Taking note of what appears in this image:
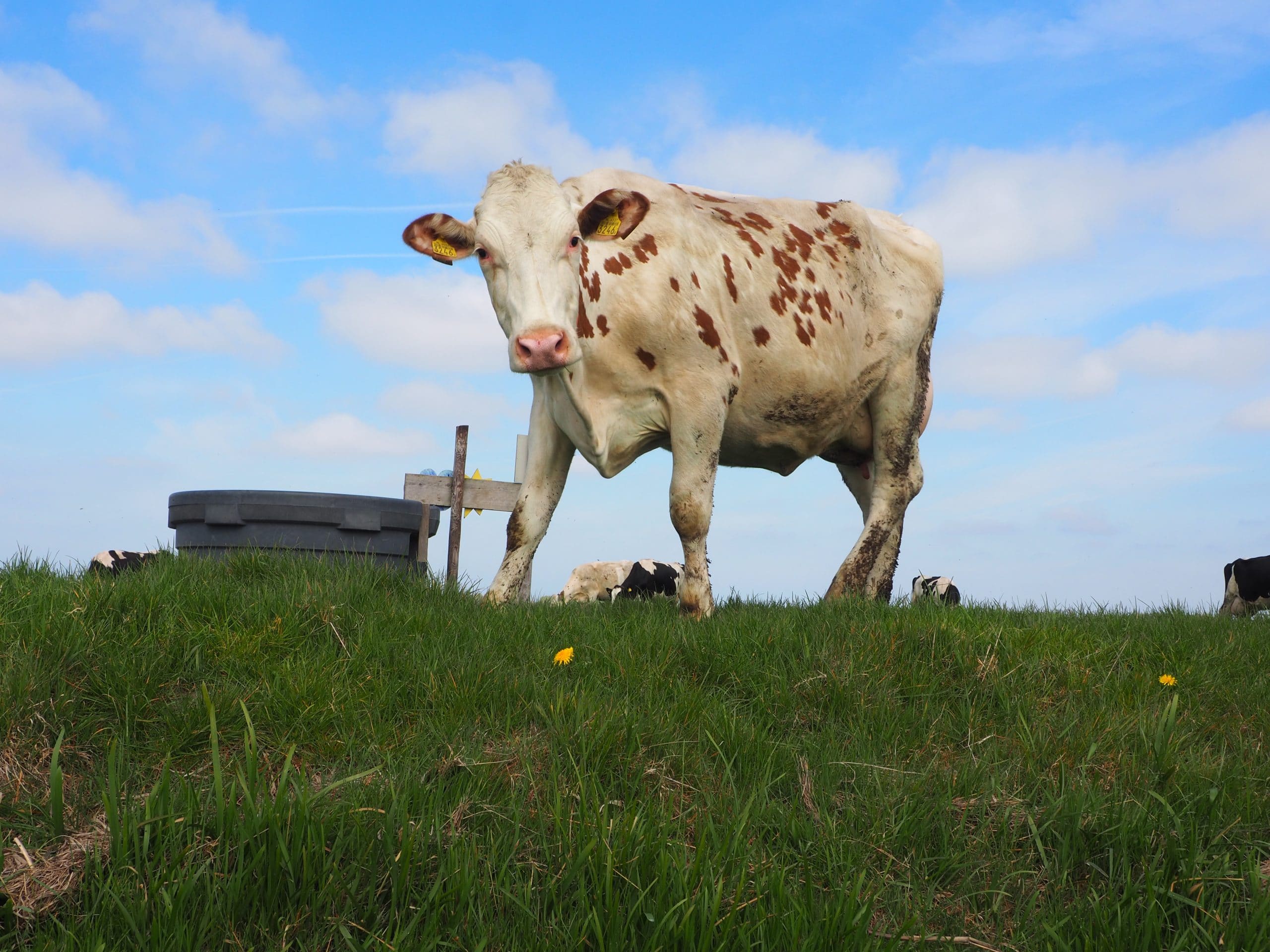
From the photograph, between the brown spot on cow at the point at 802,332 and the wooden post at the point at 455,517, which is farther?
the wooden post at the point at 455,517

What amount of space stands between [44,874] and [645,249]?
5.37 metres

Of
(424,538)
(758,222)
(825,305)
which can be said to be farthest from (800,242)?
(424,538)

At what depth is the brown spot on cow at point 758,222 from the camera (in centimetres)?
821

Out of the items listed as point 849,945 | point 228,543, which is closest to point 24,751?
point 849,945

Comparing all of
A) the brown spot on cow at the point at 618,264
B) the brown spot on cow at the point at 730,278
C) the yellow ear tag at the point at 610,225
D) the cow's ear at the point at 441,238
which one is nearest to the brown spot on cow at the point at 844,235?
the brown spot on cow at the point at 730,278

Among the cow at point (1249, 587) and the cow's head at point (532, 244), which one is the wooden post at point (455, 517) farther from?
the cow at point (1249, 587)

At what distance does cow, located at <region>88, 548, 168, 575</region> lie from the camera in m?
7.23

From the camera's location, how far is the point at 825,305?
8234 millimetres

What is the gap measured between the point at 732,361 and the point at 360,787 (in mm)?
4678

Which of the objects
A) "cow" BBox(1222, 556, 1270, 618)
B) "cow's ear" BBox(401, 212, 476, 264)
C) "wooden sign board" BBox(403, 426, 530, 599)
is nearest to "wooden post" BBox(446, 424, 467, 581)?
"wooden sign board" BBox(403, 426, 530, 599)

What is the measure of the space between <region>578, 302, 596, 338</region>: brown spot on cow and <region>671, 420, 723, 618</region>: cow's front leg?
867 millimetres

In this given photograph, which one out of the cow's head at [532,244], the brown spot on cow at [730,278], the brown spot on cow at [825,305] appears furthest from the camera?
the brown spot on cow at [825,305]

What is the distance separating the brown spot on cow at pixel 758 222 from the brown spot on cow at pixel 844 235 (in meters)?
0.87

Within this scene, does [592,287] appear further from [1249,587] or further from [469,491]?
[1249,587]
